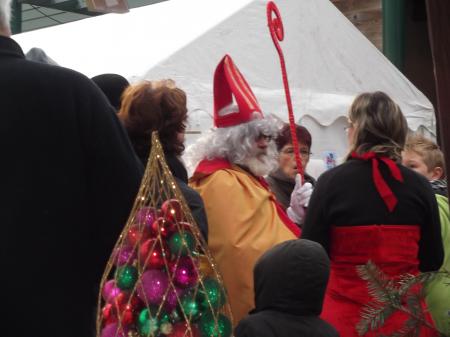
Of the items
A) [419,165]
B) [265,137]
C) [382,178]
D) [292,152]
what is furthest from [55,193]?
[292,152]

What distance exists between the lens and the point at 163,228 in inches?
84.6

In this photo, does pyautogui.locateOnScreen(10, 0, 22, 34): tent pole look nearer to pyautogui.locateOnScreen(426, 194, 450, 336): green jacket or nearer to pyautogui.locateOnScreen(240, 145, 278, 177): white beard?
pyautogui.locateOnScreen(240, 145, 278, 177): white beard

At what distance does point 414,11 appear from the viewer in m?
12.7

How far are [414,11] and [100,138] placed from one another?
11.2m

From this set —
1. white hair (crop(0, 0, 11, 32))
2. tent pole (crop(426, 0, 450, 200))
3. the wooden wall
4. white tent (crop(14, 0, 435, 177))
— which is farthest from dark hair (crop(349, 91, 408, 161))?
the wooden wall

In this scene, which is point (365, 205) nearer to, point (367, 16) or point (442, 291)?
point (442, 291)

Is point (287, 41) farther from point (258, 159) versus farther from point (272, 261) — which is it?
point (272, 261)

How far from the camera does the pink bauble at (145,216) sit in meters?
2.14

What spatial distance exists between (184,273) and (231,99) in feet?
7.38

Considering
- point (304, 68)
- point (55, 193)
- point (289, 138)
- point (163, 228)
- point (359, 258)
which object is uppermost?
point (55, 193)

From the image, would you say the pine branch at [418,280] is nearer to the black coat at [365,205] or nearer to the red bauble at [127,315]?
the red bauble at [127,315]

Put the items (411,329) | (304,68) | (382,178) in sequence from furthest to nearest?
(304,68), (382,178), (411,329)

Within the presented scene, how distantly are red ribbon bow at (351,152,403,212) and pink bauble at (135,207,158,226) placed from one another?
1.64m

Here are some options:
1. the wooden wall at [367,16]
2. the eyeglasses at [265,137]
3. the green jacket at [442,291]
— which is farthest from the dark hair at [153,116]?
the wooden wall at [367,16]
